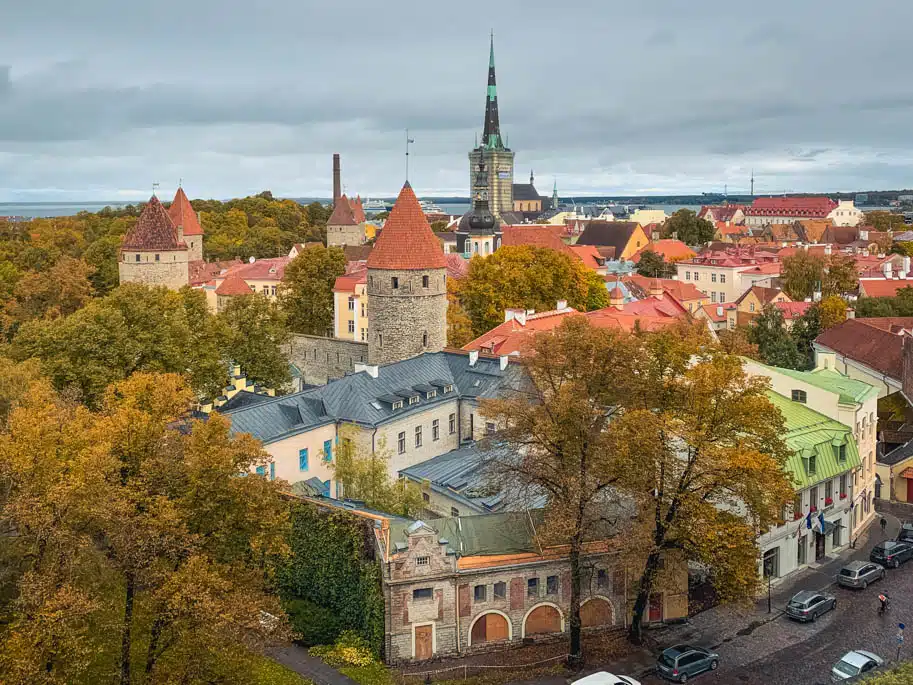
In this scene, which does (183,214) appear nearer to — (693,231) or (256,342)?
(256,342)

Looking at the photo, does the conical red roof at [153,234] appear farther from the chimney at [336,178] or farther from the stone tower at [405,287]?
the chimney at [336,178]

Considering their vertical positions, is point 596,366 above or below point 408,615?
above

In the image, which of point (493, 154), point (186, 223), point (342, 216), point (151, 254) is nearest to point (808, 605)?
point (151, 254)

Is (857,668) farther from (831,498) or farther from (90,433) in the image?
(90,433)

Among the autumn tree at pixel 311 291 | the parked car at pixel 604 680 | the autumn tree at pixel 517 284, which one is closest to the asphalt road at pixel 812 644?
the parked car at pixel 604 680

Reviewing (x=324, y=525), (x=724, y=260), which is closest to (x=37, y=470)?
(x=324, y=525)

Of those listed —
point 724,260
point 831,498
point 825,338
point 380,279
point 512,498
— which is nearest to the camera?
point 512,498
